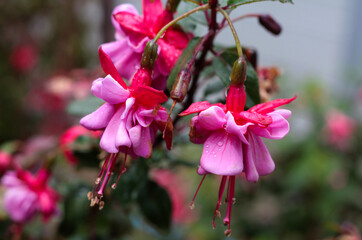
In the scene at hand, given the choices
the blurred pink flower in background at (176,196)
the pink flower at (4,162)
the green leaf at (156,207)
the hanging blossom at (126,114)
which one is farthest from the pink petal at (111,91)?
the blurred pink flower in background at (176,196)

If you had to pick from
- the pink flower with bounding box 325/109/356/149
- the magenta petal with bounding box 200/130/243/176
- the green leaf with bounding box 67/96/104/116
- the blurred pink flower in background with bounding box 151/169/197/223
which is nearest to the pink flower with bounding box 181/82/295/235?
the magenta petal with bounding box 200/130/243/176

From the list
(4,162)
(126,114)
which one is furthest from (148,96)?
(4,162)

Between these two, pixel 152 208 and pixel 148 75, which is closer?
pixel 148 75

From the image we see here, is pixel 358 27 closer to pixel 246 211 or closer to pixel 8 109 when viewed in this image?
pixel 246 211

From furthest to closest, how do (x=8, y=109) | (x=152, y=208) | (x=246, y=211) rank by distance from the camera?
(x=8, y=109), (x=246, y=211), (x=152, y=208)

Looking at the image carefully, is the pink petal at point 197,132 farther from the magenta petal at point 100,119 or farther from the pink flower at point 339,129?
the pink flower at point 339,129

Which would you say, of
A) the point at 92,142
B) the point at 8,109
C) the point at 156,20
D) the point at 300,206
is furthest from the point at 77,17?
the point at 156,20
